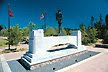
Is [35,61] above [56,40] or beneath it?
beneath

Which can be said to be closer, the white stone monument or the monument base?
the monument base

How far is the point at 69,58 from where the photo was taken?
40.9 ft

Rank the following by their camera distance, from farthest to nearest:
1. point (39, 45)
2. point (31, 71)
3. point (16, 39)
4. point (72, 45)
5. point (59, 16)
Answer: point (59, 16) < point (16, 39) < point (72, 45) < point (39, 45) < point (31, 71)

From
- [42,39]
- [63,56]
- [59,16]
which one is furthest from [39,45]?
[59,16]

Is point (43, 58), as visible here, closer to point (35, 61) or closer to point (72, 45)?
point (35, 61)

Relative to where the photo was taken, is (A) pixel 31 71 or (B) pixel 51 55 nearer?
(A) pixel 31 71

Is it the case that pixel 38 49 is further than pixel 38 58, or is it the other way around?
pixel 38 49

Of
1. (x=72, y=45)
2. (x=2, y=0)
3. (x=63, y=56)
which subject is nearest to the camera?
(x=63, y=56)

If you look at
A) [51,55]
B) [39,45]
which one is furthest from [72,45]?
[39,45]

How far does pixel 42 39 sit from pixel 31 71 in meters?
3.06

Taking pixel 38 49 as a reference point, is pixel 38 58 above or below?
below

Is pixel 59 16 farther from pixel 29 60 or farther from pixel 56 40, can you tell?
pixel 29 60

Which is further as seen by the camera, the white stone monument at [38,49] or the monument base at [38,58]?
the white stone monument at [38,49]

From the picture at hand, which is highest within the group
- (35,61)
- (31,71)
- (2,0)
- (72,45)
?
(2,0)
